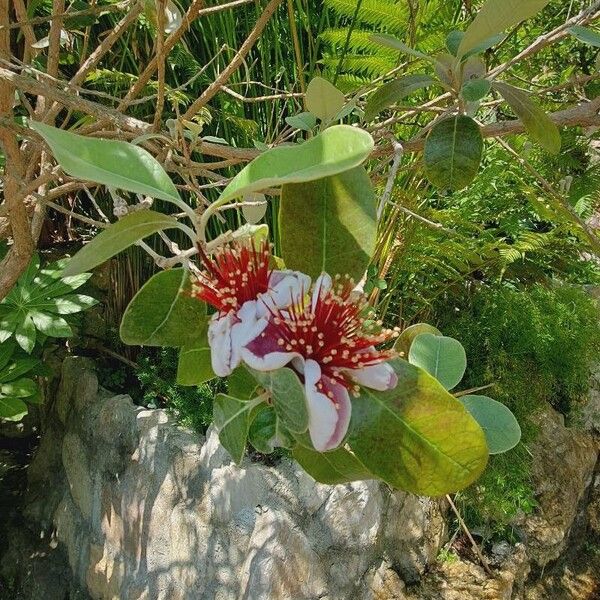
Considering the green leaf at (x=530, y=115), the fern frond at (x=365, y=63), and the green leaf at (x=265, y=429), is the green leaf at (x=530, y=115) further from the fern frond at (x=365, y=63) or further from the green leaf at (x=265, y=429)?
the fern frond at (x=365, y=63)

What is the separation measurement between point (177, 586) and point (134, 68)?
1614mm

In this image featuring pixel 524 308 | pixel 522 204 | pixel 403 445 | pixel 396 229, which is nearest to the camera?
pixel 403 445

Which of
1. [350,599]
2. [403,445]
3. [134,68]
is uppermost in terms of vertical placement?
[403,445]

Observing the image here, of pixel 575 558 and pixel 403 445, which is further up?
pixel 403 445

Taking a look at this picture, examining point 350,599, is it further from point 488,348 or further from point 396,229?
point 396,229

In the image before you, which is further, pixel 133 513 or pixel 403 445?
pixel 133 513

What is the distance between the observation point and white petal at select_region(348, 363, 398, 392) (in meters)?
0.34

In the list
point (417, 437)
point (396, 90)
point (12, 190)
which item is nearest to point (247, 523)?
point (12, 190)

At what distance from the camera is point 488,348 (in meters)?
2.00

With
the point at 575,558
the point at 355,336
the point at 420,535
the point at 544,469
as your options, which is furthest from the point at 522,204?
the point at 355,336

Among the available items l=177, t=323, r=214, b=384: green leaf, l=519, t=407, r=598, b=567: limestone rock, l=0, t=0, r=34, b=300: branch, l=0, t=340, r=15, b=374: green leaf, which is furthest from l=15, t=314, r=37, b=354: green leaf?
l=519, t=407, r=598, b=567: limestone rock

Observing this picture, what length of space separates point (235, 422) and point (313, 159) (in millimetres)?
166

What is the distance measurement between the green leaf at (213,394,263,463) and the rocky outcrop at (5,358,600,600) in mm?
1461

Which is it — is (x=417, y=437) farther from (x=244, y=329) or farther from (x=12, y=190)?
(x=12, y=190)
